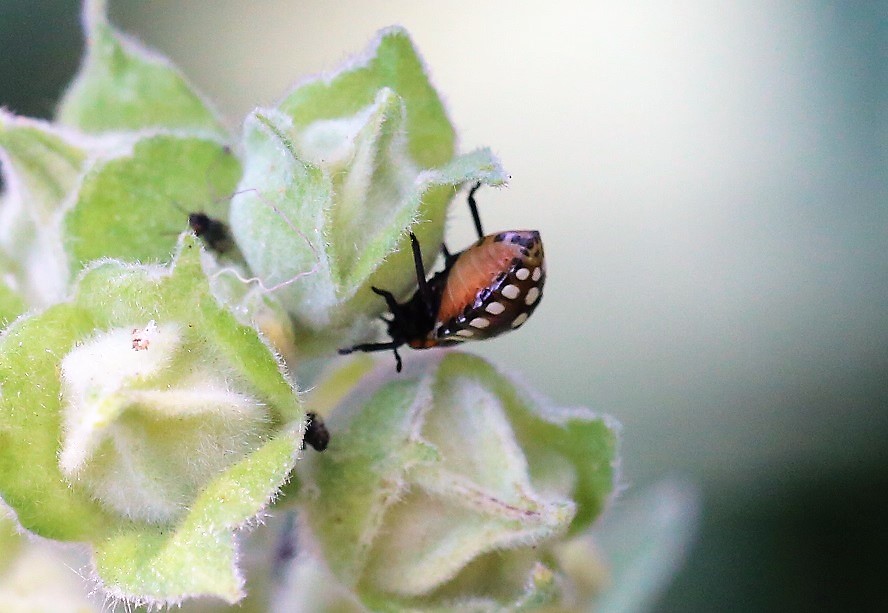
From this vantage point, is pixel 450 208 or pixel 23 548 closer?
pixel 450 208

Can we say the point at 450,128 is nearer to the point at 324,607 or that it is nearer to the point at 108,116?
the point at 108,116

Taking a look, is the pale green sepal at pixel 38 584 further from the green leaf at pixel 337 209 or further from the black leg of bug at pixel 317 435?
the green leaf at pixel 337 209

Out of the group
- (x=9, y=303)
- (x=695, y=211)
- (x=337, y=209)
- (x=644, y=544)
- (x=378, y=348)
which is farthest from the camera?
(x=695, y=211)

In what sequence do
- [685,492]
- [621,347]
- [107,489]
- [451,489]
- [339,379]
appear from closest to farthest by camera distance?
[107,489], [451,489], [339,379], [685,492], [621,347]

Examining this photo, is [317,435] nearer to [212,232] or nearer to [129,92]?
[212,232]

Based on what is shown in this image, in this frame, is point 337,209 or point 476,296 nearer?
point 337,209

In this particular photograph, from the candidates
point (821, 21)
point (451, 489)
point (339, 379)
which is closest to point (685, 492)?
point (339, 379)

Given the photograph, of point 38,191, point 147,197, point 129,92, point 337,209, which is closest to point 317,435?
point 337,209
